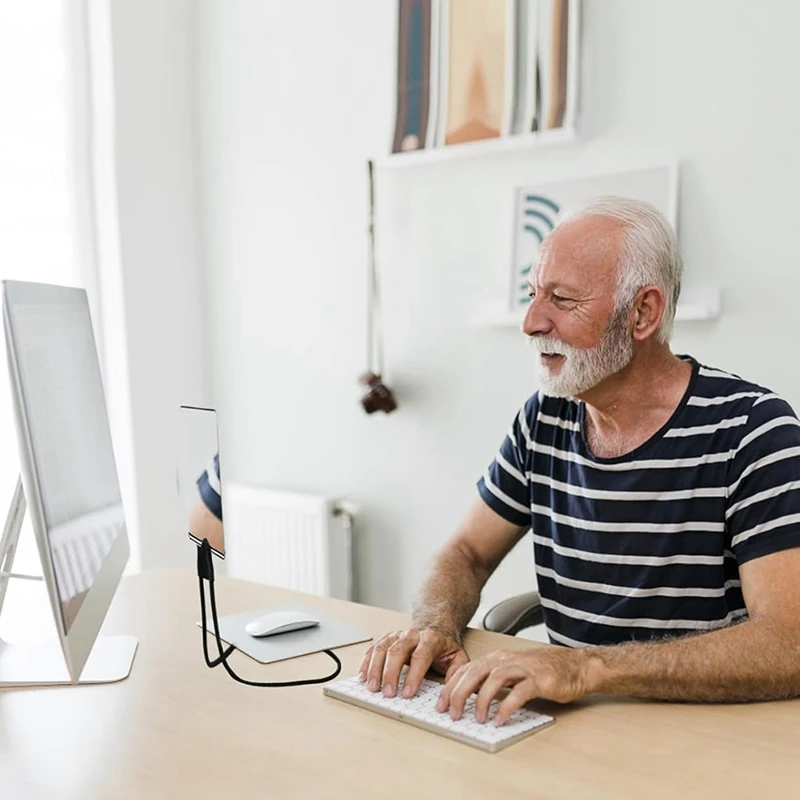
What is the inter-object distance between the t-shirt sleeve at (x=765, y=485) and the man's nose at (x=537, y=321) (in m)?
0.35

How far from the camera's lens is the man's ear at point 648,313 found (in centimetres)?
167

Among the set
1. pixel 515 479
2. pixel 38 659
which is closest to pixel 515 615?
pixel 515 479

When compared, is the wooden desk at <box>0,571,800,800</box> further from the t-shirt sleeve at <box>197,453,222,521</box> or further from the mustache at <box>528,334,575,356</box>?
the mustache at <box>528,334,575,356</box>

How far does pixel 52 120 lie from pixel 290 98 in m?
0.71

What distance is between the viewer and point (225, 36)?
3.24 meters

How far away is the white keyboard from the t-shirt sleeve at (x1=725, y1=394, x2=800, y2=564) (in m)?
0.44

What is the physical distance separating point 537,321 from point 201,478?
673mm

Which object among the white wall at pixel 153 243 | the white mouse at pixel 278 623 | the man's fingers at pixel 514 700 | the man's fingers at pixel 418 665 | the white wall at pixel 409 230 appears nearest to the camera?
the man's fingers at pixel 514 700

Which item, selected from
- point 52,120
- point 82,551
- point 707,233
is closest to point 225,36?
point 52,120

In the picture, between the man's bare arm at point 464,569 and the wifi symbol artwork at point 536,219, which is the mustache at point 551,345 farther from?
the wifi symbol artwork at point 536,219

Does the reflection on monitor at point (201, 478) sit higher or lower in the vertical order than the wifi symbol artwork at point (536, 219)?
lower

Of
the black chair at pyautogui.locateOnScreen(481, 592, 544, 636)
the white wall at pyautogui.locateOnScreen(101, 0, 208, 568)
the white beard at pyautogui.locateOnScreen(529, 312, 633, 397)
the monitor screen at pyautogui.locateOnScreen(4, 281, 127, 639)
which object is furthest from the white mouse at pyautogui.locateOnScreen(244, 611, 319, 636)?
the white wall at pyautogui.locateOnScreen(101, 0, 208, 568)

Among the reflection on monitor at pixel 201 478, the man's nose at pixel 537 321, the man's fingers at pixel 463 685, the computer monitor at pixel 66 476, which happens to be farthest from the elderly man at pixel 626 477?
the computer monitor at pixel 66 476

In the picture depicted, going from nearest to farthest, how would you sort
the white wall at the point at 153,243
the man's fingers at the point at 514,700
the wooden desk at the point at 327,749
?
the wooden desk at the point at 327,749
the man's fingers at the point at 514,700
the white wall at the point at 153,243
